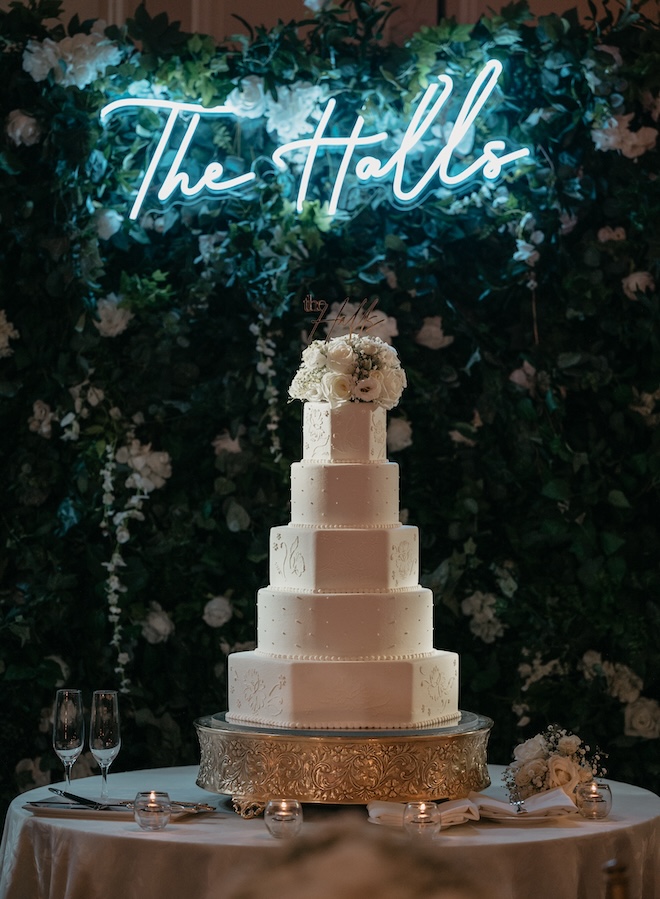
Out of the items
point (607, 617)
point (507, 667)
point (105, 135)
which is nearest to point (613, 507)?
point (607, 617)

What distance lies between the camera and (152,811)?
3.76 m

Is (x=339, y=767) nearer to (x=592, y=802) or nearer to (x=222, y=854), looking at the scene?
(x=222, y=854)

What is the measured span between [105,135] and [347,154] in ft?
3.51

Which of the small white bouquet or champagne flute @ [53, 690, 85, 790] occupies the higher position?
champagne flute @ [53, 690, 85, 790]

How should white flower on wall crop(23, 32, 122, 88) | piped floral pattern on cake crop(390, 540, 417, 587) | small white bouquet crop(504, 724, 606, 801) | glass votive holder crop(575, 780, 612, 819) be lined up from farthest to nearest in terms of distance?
white flower on wall crop(23, 32, 122, 88) < piped floral pattern on cake crop(390, 540, 417, 587) < small white bouquet crop(504, 724, 606, 801) < glass votive holder crop(575, 780, 612, 819)

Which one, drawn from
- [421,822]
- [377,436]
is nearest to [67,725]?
[421,822]

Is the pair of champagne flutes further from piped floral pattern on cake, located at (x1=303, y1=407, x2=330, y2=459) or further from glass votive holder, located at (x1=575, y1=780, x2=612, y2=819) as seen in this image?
glass votive holder, located at (x1=575, y1=780, x2=612, y2=819)

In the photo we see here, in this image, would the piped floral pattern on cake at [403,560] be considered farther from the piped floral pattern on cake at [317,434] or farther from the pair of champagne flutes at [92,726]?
the pair of champagne flutes at [92,726]

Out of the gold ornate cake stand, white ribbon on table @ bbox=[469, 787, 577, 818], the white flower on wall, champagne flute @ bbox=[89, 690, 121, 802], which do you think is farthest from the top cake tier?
the white flower on wall

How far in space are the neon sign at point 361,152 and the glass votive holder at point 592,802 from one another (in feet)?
9.06

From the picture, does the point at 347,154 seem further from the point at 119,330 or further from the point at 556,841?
the point at 556,841

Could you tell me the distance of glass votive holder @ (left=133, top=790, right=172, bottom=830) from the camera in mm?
3748

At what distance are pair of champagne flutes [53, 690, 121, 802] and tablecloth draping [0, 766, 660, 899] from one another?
221 millimetres

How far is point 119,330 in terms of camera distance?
18.9 feet
